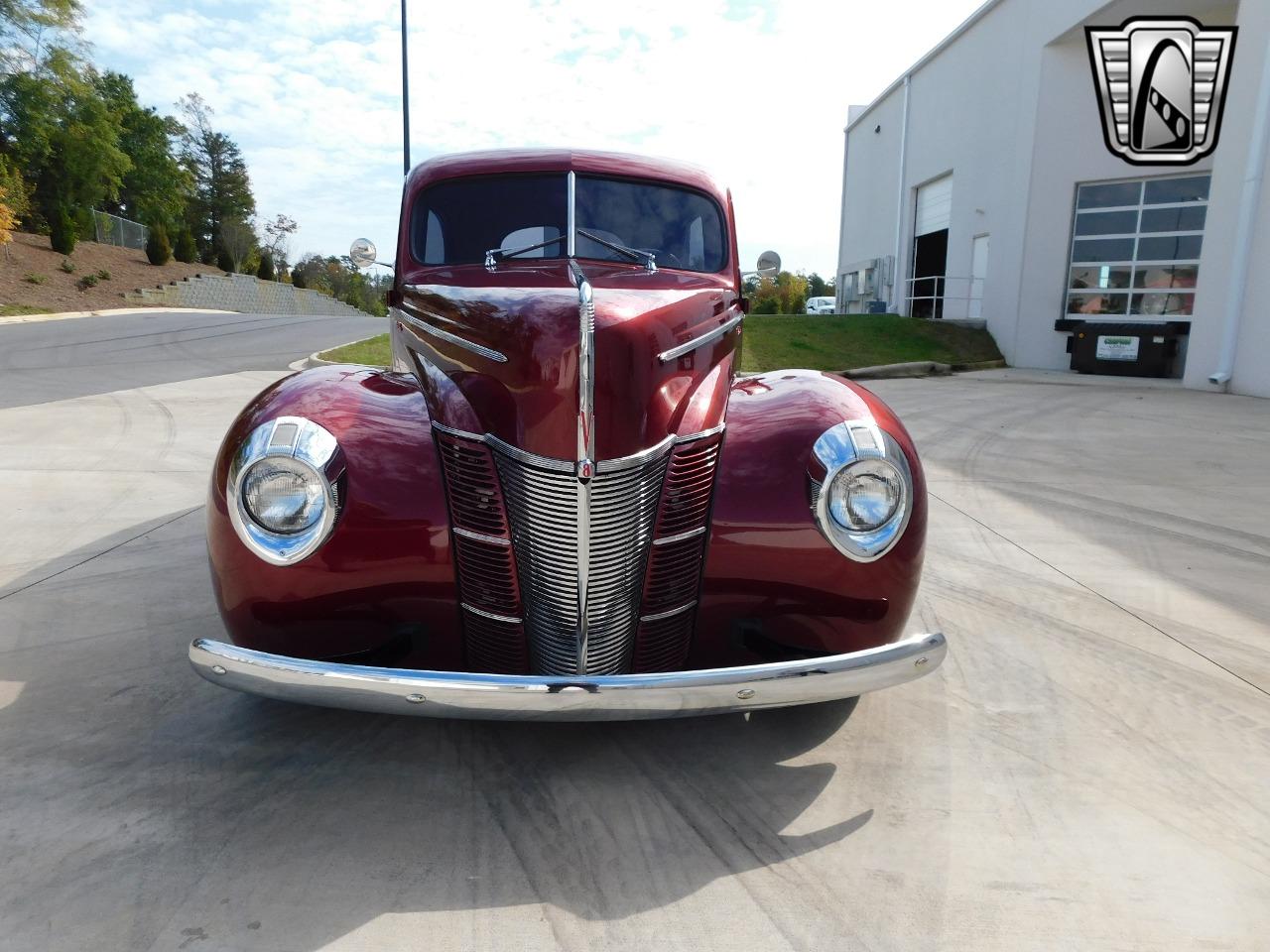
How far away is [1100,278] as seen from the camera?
15.4 m

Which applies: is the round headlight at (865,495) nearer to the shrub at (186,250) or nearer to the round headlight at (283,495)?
the round headlight at (283,495)

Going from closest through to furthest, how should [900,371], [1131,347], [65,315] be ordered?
[1131,347] → [900,371] → [65,315]

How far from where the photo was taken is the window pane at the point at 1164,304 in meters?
14.3

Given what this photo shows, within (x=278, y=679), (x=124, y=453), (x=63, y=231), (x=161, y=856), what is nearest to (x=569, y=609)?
(x=278, y=679)

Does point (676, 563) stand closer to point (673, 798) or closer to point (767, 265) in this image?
point (673, 798)

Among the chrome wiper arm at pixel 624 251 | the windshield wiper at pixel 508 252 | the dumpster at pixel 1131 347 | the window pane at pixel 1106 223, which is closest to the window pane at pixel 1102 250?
the window pane at pixel 1106 223

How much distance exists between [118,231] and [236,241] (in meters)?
12.2

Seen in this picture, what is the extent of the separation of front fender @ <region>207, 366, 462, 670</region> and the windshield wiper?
1188 mm

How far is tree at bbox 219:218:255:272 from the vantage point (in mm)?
49531

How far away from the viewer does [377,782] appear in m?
2.22

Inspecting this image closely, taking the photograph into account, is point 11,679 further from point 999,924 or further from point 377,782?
point 999,924

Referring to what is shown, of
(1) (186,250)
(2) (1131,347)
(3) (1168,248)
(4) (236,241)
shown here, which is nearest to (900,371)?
(2) (1131,347)

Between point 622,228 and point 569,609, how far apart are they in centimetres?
184

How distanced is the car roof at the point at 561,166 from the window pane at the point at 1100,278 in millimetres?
14492
